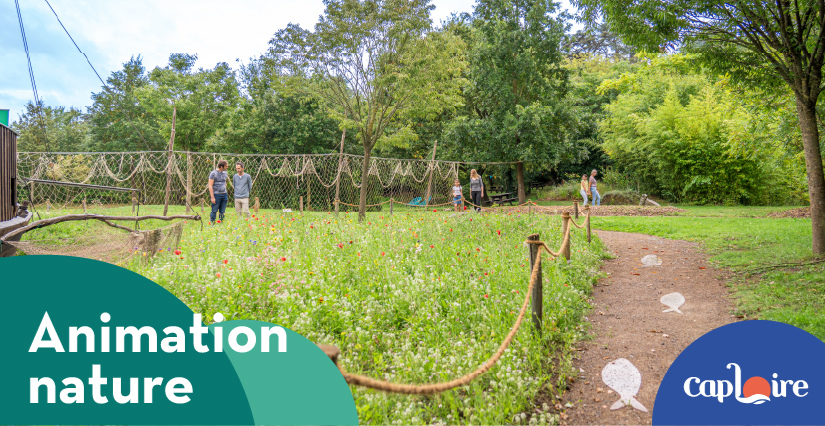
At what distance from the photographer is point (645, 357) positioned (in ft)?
12.8

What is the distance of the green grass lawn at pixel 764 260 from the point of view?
181 inches

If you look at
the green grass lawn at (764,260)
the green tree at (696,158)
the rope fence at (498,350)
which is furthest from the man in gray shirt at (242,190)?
the green tree at (696,158)

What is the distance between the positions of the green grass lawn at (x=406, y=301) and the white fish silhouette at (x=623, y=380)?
32 cm

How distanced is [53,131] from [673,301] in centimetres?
4384

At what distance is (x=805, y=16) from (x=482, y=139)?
1485 cm

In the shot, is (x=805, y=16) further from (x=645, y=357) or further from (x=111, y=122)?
(x=111, y=122)

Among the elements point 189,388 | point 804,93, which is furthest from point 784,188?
point 189,388

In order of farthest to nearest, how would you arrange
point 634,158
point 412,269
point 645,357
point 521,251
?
point 634,158, point 521,251, point 412,269, point 645,357

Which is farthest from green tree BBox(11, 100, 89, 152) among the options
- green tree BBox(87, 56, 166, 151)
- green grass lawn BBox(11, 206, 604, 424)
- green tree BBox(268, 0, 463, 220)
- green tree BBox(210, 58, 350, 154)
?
green grass lawn BBox(11, 206, 604, 424)

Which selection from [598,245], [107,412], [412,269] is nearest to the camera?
[107,412]

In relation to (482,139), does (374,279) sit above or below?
below

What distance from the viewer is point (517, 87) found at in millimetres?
21359

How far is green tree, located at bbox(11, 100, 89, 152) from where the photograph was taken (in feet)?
109

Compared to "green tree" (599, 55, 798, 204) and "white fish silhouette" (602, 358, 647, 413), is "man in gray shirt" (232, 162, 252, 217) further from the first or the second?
"green tree" (599, 55, 798, 204)
